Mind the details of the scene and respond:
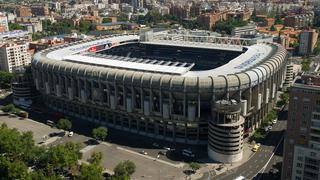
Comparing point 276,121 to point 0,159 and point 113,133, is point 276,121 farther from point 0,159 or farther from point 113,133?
point 0,159

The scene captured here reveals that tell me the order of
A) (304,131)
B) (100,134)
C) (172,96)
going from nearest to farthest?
(304,131)
(172,96)
(100,134)

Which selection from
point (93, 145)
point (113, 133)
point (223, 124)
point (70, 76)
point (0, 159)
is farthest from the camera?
point (70, 76)

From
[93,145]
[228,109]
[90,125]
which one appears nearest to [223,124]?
[228,109]

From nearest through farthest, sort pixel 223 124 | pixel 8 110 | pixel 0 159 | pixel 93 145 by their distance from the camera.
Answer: pixel 0 159 → pixel 223 124 → pixel 93 145 → pixel 8 110

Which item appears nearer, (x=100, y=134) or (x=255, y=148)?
Result: (x=255, y=148)

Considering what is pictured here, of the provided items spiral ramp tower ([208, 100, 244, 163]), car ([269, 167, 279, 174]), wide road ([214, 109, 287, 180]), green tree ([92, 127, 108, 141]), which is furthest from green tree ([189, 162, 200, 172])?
green tree ([92, 127, 108, 141])

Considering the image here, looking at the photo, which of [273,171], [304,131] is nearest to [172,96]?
[273,171]

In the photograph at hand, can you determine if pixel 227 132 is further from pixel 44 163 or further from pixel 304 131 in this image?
pixel 44 163
